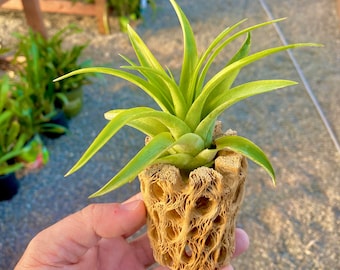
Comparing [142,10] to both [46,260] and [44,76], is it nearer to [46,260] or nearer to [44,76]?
[44,76]

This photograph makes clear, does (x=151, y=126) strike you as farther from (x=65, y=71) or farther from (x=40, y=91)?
(x=65, y=71)

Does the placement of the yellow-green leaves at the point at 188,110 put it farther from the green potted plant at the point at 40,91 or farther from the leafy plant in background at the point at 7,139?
the green potted plant at the point at 40,91

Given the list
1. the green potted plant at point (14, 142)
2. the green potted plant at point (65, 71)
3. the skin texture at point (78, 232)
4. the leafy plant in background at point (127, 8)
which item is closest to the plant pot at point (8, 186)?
the green potted plant at point (14, 142)

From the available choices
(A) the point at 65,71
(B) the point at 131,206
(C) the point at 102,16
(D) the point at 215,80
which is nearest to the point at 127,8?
(C) the point at 102,16

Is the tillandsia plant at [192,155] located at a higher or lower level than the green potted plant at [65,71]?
higher

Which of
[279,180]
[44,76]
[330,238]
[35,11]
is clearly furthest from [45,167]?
[330,238]

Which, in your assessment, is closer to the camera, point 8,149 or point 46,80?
point 8,149

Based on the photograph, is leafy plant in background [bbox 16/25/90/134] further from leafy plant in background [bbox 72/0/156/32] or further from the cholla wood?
the cholla wood
